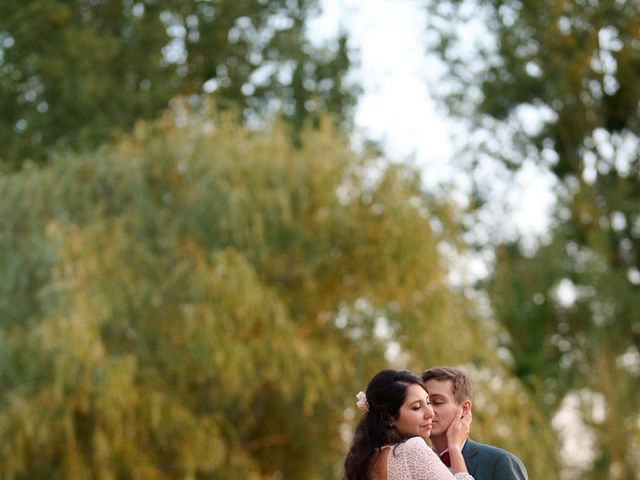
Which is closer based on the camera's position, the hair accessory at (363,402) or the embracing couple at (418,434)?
the embracing couple at (418,434)

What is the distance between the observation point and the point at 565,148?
19188mm

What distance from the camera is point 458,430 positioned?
310 centimetres

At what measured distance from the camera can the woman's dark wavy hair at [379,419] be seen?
3.03m

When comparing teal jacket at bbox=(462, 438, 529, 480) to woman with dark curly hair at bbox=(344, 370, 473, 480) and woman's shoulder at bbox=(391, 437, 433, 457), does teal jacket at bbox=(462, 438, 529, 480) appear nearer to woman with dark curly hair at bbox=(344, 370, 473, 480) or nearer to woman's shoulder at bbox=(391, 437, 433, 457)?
woman with dark curly hair at bbox=(344, 370, 473, 480)

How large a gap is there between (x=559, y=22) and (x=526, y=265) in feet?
12.3

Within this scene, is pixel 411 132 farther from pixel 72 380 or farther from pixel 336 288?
pixel 72 380

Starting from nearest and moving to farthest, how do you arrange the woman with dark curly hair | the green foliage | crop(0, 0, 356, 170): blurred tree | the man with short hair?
1. the woman with dark curly hair
2. the man with short hair
3. the green foliage
4. crop(0, 0, 356, 170): blurred tree

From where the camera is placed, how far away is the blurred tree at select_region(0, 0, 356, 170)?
1579 cm

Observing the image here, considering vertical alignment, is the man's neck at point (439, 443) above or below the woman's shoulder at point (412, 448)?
below

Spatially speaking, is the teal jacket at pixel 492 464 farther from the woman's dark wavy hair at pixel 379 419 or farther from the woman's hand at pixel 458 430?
the woman's dark wavy hair at pixel 379 419

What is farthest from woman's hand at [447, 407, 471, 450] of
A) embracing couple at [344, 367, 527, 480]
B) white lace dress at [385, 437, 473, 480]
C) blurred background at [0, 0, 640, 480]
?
blurred background at [0, 0, 640, 480]

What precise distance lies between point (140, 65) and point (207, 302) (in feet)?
22.4

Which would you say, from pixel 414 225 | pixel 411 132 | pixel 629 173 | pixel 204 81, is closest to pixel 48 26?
pixel 204 81

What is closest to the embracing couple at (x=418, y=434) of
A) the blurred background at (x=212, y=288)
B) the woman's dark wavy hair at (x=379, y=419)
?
the woman's dark wavy hair at (x=379, y=419)
